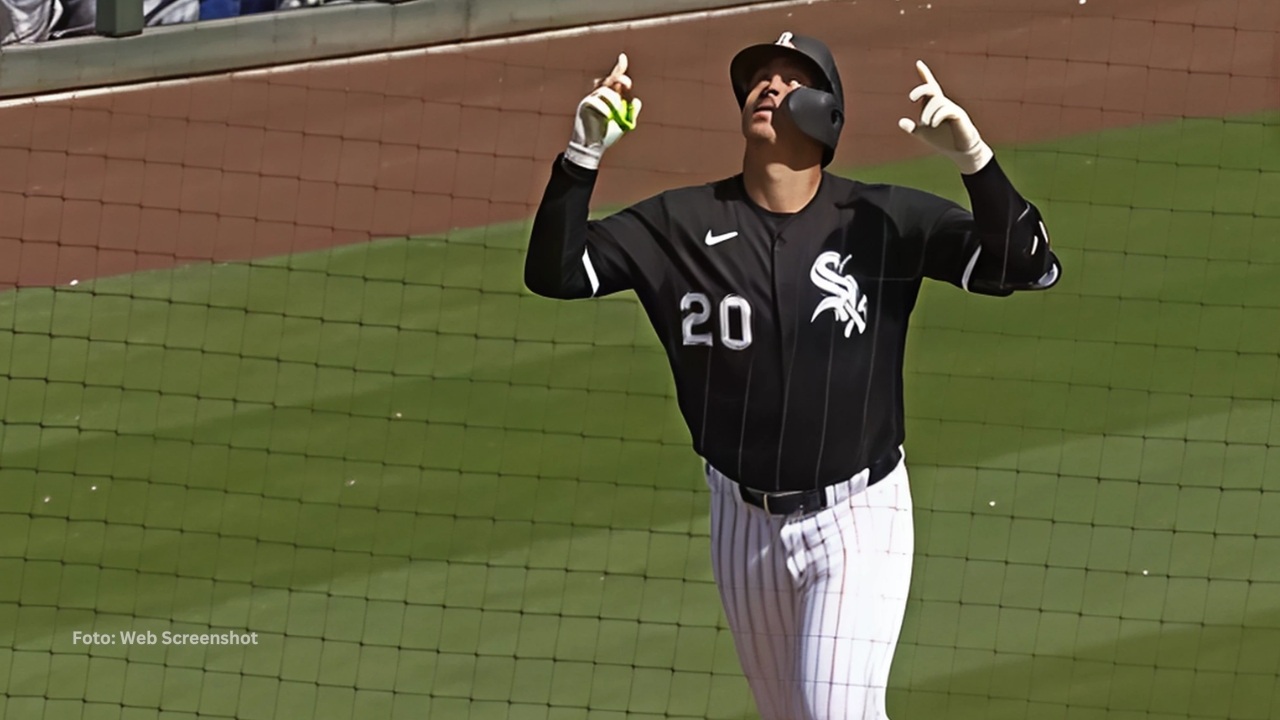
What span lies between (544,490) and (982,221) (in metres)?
3.20

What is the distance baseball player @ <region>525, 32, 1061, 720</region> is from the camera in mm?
4516

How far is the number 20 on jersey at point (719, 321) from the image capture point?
14.8 feet

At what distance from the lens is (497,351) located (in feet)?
27.0

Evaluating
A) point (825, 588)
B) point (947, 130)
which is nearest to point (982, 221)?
point (947, 130)

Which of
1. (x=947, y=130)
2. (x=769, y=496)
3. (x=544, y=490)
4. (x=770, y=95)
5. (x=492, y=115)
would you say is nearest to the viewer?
(x=947, y=130)

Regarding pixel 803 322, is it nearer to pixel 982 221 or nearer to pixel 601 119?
pixel 982 221

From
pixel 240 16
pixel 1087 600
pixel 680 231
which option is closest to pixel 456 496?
pixel 1087 600

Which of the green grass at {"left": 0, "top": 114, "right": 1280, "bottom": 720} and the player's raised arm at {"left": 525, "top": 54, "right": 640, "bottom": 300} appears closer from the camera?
the player's raised arm at {"left": 525, "top": 54, "right": 640, "bottom": 300}

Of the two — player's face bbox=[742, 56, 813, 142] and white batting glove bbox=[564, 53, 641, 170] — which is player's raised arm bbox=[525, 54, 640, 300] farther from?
player's face bbox=[742, 56, 813, 142]

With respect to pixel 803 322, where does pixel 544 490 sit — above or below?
below

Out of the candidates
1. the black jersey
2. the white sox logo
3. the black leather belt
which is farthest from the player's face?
the black leather belt

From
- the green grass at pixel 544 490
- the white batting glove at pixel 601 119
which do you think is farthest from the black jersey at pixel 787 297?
the green grass at pixel 544 490

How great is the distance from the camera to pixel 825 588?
15.1ft

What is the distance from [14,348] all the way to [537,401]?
2.26 m
